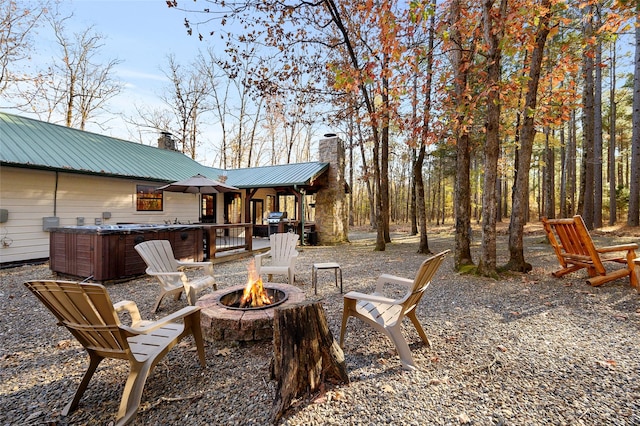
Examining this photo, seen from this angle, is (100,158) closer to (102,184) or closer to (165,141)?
(102,184)

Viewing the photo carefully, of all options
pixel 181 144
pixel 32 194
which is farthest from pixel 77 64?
pixel 32 194

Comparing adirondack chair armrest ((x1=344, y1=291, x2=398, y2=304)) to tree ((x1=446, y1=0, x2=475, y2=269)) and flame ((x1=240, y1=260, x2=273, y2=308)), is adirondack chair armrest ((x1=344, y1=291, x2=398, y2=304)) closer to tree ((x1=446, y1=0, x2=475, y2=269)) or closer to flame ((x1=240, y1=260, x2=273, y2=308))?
flame ((x1=240, y1=260, x2=273, y2=308))

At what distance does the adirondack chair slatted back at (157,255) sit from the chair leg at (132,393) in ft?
7.66

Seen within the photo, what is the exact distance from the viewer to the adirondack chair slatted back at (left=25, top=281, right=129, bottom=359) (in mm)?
1687

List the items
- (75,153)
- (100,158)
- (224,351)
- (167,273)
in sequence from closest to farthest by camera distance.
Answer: (224,351) → (167,273) → (75,153) → (100,158)

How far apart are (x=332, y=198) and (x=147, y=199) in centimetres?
678

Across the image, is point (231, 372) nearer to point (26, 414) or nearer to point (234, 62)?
point (26, 414)

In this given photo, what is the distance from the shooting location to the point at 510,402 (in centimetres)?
193

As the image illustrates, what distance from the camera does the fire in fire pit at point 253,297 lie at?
121 inches

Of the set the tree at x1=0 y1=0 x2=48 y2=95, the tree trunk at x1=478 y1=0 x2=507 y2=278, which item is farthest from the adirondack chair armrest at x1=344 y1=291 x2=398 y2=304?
the tree at x1=0 y1=0 x2=48 y2=95

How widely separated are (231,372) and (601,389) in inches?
111

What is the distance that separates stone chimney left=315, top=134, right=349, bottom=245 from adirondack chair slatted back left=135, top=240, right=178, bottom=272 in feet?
24.7

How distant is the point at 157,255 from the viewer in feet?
13.6

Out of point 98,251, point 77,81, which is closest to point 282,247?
point 98,251
